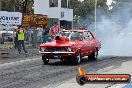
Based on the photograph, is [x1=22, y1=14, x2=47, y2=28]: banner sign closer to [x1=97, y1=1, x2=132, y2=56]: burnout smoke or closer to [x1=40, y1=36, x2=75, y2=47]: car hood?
[x1=97, y1=1, x2=132, y2=56]: burnout smoke

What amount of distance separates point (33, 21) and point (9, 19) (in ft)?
12.7

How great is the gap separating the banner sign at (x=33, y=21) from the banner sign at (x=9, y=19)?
800 millimetres

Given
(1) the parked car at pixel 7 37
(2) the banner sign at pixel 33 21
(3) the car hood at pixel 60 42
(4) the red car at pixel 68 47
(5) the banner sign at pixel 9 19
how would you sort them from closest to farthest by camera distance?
(4) the red car at pixel 68 47, (3) the car hood at pixel 60 42, (5) the banner sign at pixel 9 19, (2) the banner sign at pixel 33 21, (1) the parked car at pixel 7 37

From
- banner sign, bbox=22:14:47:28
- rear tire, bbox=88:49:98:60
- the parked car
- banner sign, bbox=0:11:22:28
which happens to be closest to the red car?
rear tire, bbox=88:49:98:60

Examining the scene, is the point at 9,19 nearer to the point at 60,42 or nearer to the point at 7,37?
the point at 7,37

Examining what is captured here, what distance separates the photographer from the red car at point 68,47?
1665cm

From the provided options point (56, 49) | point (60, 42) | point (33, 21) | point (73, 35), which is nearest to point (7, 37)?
point (33, 21)

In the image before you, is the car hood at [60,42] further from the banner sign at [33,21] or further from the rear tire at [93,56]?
the banner sign at [33,21]

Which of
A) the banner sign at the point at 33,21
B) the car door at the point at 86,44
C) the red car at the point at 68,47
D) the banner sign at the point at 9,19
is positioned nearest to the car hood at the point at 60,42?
the red car at the point at 68,47

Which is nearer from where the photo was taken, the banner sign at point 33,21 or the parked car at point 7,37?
the banner sign at point 33,21

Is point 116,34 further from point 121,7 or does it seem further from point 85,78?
point 85,78

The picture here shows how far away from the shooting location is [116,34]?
113ft

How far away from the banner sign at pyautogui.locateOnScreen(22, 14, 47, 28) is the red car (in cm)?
1403

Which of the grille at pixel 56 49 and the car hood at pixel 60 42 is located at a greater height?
the car hood at pixel 60 42
